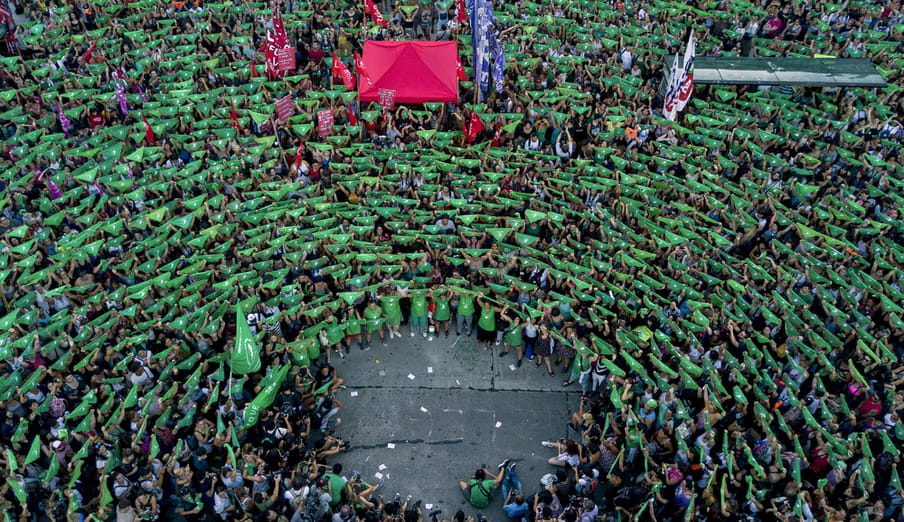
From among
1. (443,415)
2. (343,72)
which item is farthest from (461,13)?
(443,415)

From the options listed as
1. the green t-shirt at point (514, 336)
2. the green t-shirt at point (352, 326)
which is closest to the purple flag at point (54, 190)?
the green t-shirt at point (352, 326)

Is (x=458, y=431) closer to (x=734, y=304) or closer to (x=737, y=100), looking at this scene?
(x=734, y=304)

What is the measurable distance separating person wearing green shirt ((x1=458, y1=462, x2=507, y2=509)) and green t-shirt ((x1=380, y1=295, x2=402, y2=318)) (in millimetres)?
4489

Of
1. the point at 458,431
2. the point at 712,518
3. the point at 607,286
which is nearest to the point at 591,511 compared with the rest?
the point at 712,518

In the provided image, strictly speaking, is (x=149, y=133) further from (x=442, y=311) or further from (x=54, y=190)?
(x=442, y=311)

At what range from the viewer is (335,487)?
1415cm

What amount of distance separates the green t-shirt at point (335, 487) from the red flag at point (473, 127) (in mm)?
12083

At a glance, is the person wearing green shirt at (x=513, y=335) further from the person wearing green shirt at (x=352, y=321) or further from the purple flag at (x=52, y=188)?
the purple flag at (x=52, y=188)

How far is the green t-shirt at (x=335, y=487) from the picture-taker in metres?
14.1

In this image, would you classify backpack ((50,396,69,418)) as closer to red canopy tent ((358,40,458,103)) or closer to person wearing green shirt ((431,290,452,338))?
person wearing green shirt ((431,290,452,338))

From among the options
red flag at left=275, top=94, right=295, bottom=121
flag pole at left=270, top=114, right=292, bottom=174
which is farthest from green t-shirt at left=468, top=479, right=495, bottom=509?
red flag at left=275, top=94, right=295, bottom=121

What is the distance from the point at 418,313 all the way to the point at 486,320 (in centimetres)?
173

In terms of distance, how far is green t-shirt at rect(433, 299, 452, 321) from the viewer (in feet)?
58.9

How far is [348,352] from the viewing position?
1850cm
